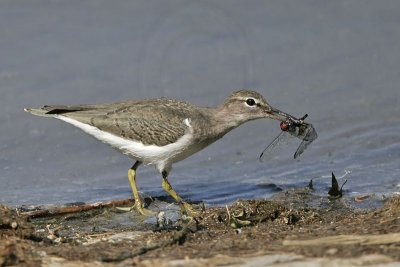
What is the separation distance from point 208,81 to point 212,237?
6136 mm

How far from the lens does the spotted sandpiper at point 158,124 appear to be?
10.0m

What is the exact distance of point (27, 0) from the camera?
1522cm

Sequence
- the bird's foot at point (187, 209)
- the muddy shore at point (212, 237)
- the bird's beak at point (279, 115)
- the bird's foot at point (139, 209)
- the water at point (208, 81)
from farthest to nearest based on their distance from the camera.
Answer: the water at point (208, 81), the bird's beak at point (279, 115), the bird's foot at point (139, 209), the bird's foot at point (187, 209), the muddy shore at point (212, 237)

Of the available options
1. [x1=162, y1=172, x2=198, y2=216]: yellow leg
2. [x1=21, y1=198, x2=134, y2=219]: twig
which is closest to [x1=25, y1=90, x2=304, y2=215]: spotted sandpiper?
[x1=162, y1=172, x2=198, y2=216]: yellow leg

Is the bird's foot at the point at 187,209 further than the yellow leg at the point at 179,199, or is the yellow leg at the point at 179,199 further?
the yellow leg at the point at 179,199

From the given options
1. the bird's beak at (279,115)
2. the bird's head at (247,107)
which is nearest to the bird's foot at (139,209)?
the bird's head at (247,107)

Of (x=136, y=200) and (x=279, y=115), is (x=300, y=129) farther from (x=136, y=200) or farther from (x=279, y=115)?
(x=136, y=200)

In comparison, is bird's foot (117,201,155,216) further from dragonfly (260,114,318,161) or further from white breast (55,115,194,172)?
dragonfly (260,114,318,161)

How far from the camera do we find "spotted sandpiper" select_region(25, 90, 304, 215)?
32.9 feet

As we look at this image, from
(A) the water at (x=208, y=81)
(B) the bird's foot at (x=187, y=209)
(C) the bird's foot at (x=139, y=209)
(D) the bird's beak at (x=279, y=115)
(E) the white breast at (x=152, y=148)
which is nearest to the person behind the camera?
(B) the bird's foot at (x=187, y=209)

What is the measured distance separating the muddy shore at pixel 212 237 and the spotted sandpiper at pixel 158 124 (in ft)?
2.67

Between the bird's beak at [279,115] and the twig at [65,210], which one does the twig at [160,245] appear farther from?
the bird's beak at [279,115]

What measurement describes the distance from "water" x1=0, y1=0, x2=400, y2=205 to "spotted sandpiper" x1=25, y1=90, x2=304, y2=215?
0.68m

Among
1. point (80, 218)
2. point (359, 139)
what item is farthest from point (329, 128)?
point (80, 218)
